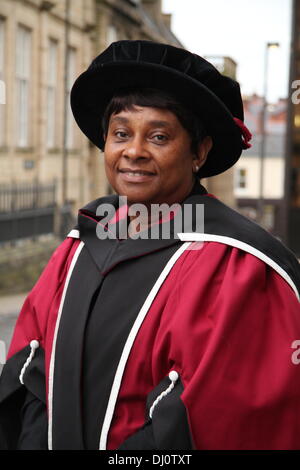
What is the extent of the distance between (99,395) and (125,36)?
44.7 feet

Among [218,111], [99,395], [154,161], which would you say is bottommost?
[99,395]

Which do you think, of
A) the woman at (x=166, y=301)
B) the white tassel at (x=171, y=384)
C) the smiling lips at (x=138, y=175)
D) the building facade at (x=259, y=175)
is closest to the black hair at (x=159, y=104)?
the woman at (x=166, y=301)

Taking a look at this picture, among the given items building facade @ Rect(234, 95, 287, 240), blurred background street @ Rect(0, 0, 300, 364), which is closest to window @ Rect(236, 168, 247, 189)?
building facade @ Rect(234, 95, 287, 240)

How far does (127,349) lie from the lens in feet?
5.60

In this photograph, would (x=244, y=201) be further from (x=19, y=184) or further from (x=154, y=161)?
(x=154, y=161)

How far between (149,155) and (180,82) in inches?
7.8

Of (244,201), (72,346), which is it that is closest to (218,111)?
(72,346)

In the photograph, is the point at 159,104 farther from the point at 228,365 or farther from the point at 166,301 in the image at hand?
the point at 228,365

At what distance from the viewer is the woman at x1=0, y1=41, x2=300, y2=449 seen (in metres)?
1.60

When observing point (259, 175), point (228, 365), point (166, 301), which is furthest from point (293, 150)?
point (259, 175)

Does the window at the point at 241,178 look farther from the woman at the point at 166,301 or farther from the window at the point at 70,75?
the woman at the point at 166,301

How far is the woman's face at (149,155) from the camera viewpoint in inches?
67.7

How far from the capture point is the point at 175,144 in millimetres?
1734

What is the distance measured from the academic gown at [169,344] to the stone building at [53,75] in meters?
8.93
